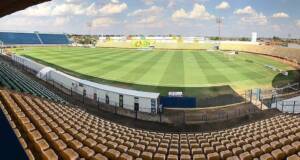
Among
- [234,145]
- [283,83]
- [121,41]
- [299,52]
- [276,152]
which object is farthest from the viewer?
[121,41]

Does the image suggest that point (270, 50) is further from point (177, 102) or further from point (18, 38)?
point (18, 38)

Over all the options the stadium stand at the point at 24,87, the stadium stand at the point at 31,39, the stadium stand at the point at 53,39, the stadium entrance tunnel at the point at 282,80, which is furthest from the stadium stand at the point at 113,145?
the stadium stand at the point at 53,39

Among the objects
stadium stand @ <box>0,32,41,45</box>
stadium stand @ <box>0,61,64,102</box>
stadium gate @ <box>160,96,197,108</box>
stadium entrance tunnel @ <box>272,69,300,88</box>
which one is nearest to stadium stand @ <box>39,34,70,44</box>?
stadium stand @ <box>0,32,41,45</box>

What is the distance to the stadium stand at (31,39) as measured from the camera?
93.8 meters

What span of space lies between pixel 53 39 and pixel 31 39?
1142 centimetres

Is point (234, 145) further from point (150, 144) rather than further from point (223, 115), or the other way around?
point (223, 115)

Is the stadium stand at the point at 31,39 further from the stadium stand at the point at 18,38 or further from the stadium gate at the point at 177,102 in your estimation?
the stadium gate at the point at 177,102

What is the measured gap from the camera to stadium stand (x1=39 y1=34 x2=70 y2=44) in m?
107

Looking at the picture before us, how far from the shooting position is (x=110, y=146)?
8867 millimetres

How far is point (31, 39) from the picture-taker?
101625 millimetres

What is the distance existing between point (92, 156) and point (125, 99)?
1334 cm

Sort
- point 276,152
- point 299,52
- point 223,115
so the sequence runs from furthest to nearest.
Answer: point 299,52
point 223,115
point 276,152

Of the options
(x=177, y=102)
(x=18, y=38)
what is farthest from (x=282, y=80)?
(x=18, y=38)

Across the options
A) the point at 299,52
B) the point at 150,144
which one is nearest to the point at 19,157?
the point at 150,144
